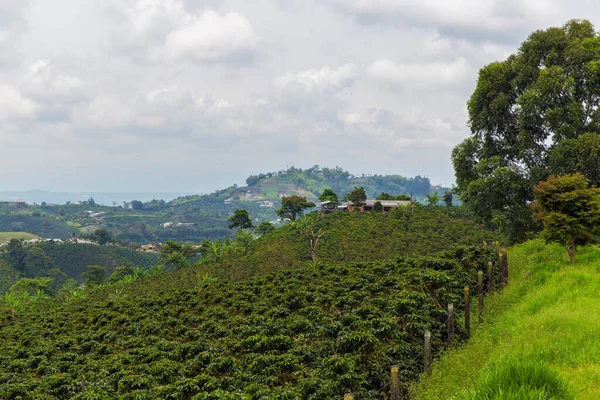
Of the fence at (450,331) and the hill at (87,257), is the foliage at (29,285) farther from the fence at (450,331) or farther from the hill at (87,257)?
the fence at (450,331)

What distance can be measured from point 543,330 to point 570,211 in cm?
664

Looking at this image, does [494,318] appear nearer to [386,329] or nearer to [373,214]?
[386,329]

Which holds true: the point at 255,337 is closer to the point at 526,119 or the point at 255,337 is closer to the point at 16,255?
the point at 526,119

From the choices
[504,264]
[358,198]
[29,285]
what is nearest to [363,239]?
[358,198]

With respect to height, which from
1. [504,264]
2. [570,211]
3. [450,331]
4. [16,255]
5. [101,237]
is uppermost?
[570,211]

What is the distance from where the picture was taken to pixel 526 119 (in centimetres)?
2478

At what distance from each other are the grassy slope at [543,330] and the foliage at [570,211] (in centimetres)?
118

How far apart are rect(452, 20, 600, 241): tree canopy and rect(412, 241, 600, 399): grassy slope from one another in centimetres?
859

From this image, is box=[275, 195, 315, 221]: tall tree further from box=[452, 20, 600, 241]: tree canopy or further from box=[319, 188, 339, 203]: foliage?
box=[452, 20, 600, 241]: tree canopy

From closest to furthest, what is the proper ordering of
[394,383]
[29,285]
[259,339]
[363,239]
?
[394,383] < [259,339] < [363,239] < [29,285]

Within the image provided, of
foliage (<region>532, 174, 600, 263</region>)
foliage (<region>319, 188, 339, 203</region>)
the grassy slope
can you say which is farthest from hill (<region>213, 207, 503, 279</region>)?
the grassy slope

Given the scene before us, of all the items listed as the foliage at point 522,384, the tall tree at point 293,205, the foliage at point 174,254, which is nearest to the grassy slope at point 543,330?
the foliage at point 522,384

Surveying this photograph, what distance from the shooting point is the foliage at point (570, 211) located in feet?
51.2

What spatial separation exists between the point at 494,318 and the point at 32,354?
57.0 feet
